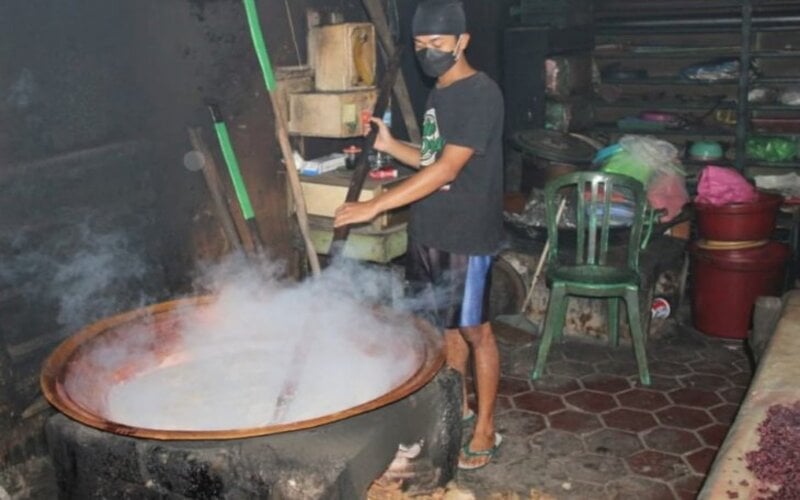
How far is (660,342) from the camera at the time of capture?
6730mm

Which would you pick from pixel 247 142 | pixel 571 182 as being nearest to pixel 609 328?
pixel 571 182

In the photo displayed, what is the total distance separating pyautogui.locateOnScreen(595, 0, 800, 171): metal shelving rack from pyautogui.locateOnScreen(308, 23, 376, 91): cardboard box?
3.89 meters

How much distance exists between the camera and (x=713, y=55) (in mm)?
8906

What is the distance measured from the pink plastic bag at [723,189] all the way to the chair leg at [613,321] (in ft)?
4.11

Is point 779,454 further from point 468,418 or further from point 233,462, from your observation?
point 468,418

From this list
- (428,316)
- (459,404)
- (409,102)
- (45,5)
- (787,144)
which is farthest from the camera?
(787,144)

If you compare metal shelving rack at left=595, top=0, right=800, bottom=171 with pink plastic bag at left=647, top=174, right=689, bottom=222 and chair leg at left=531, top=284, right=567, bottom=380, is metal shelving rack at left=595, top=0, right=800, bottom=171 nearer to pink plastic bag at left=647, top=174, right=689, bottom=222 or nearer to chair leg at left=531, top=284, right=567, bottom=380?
pink plastic bag at left=647, top=174, right=689, bottom=222

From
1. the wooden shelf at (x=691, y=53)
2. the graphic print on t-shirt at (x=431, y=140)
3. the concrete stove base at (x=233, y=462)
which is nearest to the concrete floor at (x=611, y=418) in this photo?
the concrete stove base at (x=233, y=462)

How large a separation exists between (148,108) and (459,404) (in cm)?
297

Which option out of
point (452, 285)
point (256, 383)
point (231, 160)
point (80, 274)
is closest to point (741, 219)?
point (452, 285)

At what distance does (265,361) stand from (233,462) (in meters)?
1.05

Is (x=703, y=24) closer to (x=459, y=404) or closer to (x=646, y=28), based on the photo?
(x=646, y=28)

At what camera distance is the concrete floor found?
14.9 feet

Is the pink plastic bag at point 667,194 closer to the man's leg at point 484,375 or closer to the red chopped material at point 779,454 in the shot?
the man's leg at point 484,375
